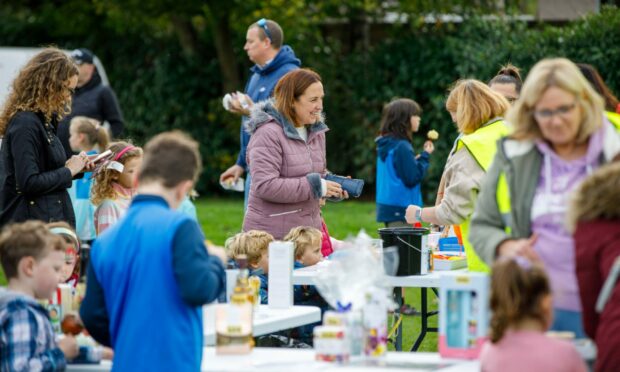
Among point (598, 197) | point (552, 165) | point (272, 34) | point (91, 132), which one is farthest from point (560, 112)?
point (91, 132)

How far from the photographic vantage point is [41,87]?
635cm

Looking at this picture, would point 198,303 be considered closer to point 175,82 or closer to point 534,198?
Answer: point 534,198

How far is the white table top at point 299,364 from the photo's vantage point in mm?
4090

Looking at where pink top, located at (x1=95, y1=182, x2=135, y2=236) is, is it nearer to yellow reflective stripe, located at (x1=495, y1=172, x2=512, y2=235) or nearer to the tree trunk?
Result: yellow reflective stripe, located at (x1=495, y1=172, x2=512, y2=235)

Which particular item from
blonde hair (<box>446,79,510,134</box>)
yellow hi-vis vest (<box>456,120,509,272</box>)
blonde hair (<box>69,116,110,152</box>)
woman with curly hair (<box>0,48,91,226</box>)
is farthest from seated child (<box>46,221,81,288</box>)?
blonde hair (<box>69,116,110,152</box>)

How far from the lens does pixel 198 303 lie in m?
4.04

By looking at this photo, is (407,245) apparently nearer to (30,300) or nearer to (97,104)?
(30,300)

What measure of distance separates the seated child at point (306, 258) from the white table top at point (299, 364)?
2.04 m

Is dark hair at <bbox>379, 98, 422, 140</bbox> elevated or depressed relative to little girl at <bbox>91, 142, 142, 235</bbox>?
elevated

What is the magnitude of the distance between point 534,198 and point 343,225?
32.4 ft

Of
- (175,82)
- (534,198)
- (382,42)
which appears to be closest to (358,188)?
(534,198)

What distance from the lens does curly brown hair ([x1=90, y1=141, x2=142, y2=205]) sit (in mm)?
7121

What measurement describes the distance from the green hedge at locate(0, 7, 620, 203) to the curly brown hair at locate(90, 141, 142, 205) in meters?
8.83

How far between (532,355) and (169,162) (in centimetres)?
149
